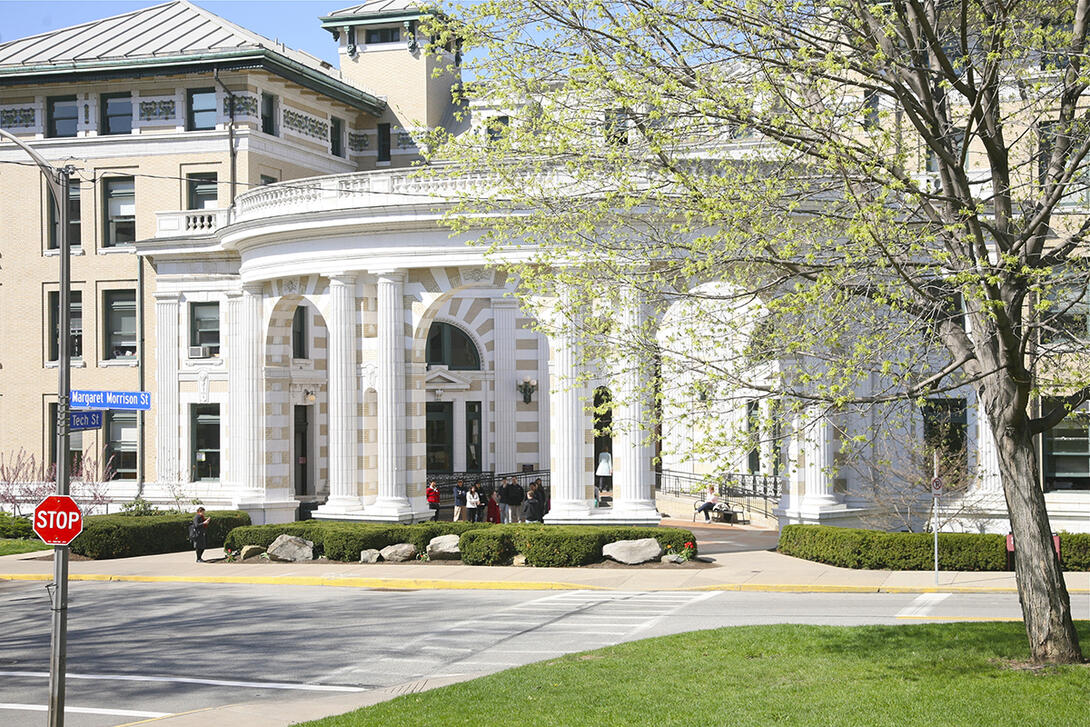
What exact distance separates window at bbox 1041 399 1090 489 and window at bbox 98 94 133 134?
108 ft

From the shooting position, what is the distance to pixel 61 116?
149 ft

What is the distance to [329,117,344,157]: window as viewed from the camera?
49719 millimetres

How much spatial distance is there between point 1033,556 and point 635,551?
15.8 m

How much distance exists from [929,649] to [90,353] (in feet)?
120

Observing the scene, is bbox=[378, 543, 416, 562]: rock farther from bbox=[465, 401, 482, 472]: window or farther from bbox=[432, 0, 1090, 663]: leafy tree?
bbox=[465, 401, 482, 472]: window

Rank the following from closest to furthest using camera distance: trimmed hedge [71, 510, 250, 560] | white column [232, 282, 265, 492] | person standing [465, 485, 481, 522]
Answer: trimmed hedge [71, 510, 250, 560] < person standing [465, 485, 481, 522] < white column [232, 282, 265, 492]

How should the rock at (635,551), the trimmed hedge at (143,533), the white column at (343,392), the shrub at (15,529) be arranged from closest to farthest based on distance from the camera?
the rock at (635,551) < the trimmed hedge at (143,533) < the white column at (343,392) < the shrub at (15,529)

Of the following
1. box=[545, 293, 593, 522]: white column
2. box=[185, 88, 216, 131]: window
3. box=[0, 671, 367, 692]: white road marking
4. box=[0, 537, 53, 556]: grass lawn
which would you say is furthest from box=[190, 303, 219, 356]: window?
box=[0, 671, 367, 692]: white road marking

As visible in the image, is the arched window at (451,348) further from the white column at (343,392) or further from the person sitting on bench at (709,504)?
the white column at (343,392)

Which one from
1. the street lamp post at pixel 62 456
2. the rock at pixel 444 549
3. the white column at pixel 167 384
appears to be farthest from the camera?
the white column at pixel 167 384

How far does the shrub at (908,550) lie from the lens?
91.1ft

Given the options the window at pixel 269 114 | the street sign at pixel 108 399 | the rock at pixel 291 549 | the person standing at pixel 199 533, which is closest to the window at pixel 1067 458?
the rock at pixel 291 549

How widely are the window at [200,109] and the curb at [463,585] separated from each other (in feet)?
60.9

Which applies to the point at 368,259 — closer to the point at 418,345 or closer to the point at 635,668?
the point at 418,345
